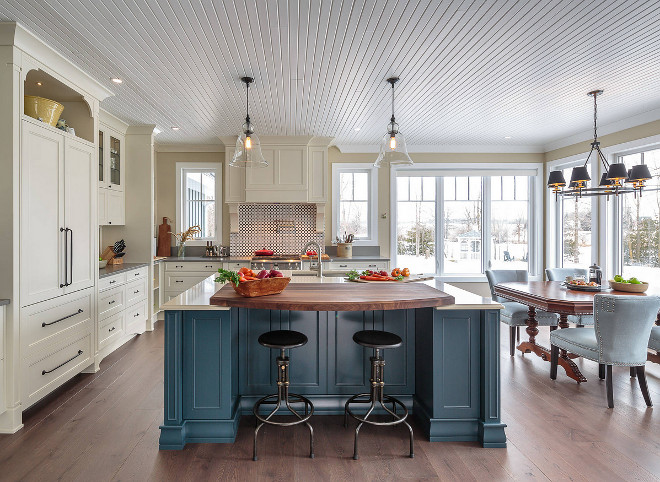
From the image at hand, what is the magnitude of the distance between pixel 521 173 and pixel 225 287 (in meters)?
5.46

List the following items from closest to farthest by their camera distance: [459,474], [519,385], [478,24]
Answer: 1. [459,474]
2. [478,24]
3. [519,385]

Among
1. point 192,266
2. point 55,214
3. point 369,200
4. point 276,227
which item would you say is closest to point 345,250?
point 369,200

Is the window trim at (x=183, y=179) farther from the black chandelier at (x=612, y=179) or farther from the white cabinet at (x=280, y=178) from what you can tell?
the black chandelier at (x=612, y=179)

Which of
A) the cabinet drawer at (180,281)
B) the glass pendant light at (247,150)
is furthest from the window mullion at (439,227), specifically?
the glass pendant light at (247,150)

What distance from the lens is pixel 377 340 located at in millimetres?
2402

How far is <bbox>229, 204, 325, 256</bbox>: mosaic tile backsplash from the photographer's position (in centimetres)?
623

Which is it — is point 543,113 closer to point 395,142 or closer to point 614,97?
point 614,97

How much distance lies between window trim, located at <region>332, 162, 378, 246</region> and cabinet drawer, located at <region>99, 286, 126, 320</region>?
3152 mm

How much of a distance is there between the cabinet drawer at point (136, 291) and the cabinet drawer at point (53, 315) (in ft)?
3.19

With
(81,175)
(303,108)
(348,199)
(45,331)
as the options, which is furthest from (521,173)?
(45,331)

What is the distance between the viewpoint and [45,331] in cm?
294

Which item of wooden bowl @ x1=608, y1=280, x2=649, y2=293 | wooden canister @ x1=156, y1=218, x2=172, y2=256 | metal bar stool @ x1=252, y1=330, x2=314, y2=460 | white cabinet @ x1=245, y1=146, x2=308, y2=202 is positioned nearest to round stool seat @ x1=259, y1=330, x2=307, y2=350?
metal bar stool @ x1=252, y1=330, x2=314, y2=460

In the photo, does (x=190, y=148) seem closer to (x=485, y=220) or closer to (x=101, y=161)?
(x=101, y=161)

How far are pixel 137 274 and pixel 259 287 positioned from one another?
10.3ft
